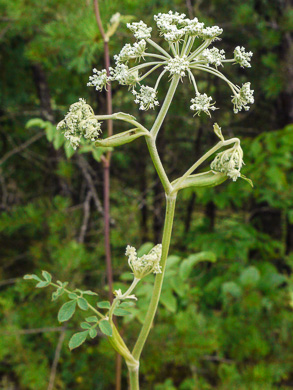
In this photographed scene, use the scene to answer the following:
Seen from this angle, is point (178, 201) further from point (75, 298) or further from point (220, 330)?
point (75, 298)

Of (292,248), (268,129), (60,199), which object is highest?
(268,129)

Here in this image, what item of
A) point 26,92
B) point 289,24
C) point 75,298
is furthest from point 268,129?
point 75,298

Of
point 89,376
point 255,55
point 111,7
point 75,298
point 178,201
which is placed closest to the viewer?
point 75,298

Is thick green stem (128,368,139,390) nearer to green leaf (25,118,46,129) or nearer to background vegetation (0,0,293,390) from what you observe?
background vegetation (0,0,293,390)

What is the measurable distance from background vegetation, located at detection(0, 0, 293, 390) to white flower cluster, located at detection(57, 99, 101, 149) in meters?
1.04

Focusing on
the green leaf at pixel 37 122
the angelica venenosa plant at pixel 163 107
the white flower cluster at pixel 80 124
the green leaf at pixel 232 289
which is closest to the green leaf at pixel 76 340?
the angelica venenosa plant at pixel 163 107

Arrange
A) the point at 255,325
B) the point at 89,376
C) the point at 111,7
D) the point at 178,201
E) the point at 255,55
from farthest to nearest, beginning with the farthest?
the point at 178,201, the point at 255,55, the point at 255,325, the point at 89,376, the point at 111,7

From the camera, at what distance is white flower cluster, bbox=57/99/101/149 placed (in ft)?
2.18

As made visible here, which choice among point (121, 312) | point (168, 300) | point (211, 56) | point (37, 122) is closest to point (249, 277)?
point (168, 300)

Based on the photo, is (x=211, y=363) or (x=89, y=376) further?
(x=211, y=363)

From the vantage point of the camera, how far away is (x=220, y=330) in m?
2.59

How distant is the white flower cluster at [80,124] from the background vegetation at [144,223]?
3.40 ft

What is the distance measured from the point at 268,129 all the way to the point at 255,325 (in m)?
1.63

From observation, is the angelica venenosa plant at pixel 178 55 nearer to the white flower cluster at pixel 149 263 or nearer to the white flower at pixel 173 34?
the white flower at pixel 173 34
